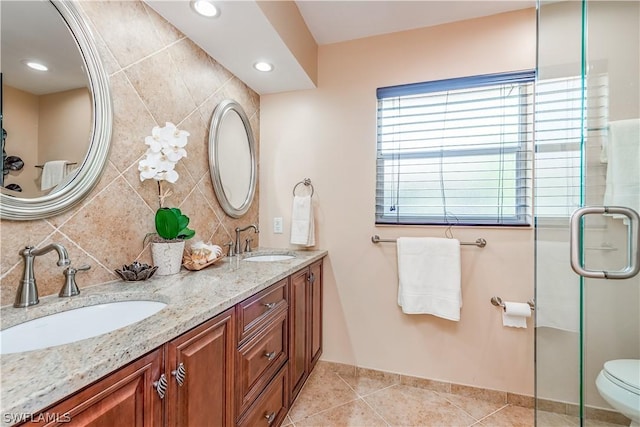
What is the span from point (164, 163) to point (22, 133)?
470 millimetres

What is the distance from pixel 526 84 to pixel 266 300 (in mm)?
2042

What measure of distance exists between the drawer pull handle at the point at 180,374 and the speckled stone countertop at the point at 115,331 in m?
0.10

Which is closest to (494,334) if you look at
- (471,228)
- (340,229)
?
(471,228)

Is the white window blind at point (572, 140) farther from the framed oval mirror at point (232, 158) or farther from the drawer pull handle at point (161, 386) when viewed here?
the framed oval mirror at point (232, 158)

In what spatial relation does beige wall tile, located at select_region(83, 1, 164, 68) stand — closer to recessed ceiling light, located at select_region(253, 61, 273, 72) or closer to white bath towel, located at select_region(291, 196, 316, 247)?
recessed ceiling light, located at select_region(253, 61, 273, 72)

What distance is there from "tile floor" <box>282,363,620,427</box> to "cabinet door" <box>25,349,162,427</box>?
1173 mm

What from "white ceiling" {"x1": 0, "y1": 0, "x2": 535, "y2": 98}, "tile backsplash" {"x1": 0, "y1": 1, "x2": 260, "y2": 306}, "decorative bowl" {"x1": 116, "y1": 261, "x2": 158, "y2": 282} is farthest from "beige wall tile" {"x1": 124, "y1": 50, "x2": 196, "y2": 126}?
"decorative bowl" {"x1": 116, "y1": 261, "x2": 158, "y2": 282}

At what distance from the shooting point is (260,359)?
1255 millimetres

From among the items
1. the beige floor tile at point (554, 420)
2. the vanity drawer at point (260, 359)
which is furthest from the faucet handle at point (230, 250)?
the beige floor tile at point (554, 420)

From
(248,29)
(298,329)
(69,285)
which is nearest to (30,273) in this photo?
(69,285)

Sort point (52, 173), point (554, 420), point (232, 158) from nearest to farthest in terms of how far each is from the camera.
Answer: point (52, 173)
point (554, 420)
point (232, 158)

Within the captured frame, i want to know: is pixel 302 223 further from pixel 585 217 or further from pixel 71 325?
pixel 585 217

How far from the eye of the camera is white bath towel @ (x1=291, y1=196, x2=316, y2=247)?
6.79ft

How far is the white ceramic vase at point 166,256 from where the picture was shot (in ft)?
4.26
